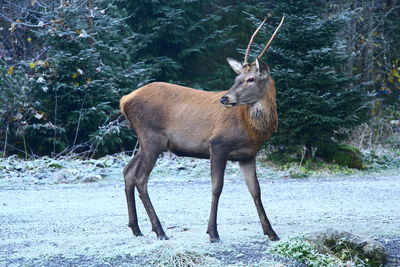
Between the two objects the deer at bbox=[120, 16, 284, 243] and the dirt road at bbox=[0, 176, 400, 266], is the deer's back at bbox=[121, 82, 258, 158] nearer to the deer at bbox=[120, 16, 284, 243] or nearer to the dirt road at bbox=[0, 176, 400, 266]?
the deer at bbox=[120, 16, 284, 243]

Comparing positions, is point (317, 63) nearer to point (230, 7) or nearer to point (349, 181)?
point (349, 181)

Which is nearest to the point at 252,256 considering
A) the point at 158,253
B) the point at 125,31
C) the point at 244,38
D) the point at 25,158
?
the point at 158,253

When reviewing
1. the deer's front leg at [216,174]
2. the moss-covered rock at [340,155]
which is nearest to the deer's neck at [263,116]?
the deer's front leg at [216,174]

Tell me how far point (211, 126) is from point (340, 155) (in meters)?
8.38

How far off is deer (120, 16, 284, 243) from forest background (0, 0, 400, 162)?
512 centimetres

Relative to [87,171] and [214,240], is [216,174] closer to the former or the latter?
[214,240]

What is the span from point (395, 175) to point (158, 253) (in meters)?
9.39

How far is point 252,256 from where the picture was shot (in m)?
5.71

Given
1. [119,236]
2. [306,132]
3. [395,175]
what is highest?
[119,236]

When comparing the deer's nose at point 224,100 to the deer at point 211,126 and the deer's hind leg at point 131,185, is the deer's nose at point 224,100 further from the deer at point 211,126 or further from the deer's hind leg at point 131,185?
the deer's hind leg at point 131,185

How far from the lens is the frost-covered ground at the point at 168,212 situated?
19.1 ft

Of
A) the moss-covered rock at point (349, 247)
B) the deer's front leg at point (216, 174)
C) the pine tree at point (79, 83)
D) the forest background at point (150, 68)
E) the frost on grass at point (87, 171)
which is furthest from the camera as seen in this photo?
the pine tree at point (79, 83)

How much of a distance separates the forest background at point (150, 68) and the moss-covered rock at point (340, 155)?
7.0 inches

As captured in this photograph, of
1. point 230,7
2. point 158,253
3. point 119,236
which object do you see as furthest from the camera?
point 230,7
